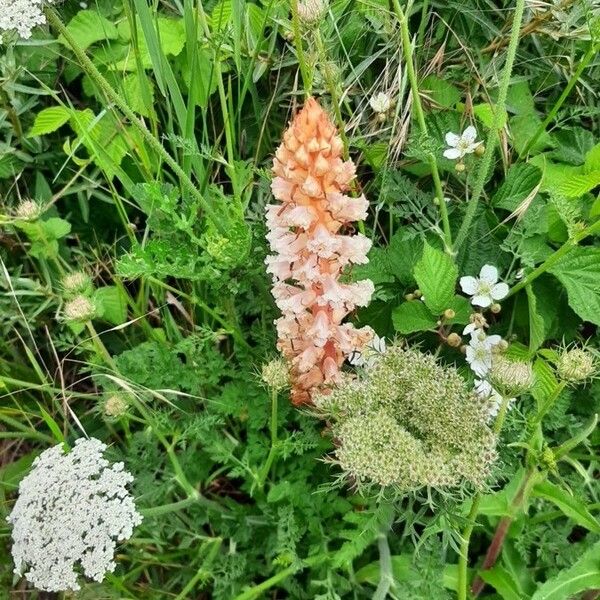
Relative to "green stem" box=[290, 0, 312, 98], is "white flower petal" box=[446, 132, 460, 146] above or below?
below

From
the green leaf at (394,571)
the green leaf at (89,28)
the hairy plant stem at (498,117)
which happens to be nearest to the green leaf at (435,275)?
the hairy plant stem at (498,117)

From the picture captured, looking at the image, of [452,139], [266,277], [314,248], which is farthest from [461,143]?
[314,248]

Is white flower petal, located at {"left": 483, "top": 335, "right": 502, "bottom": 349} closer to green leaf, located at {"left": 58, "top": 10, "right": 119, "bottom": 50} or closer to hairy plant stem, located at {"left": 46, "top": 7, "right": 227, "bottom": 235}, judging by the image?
hairy plant stem, located at {"left": 46, "top": 7, "right": 227, "bottom": 235}

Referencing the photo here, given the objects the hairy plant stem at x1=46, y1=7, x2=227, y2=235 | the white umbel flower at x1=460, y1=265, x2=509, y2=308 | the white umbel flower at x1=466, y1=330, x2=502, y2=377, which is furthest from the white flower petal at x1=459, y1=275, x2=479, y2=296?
the hairy plant stem at x1=46, y1=7, x2=227, y2=235

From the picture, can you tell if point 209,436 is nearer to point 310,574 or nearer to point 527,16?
point 310,574

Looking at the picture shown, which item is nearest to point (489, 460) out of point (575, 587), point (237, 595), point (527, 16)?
point (575, 587)
